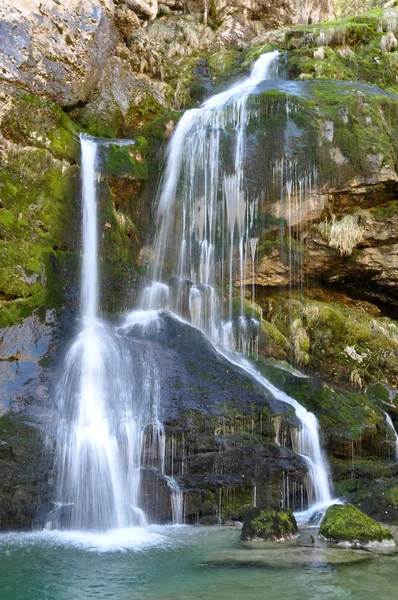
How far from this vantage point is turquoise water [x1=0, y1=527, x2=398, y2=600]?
500 cm

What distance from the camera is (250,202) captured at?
15258 mm

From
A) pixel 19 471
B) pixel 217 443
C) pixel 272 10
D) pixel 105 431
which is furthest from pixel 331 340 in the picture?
pixel 272 10

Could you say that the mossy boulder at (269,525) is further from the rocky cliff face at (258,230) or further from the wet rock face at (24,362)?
the wet rock face at (24,362)

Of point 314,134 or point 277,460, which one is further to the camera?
point 314,134

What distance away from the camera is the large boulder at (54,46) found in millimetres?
14312

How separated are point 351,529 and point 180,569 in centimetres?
249

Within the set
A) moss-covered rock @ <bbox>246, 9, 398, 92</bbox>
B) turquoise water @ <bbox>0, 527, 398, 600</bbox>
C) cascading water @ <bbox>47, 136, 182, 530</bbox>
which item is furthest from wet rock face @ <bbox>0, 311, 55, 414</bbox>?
moss-covered rock @ <bbox>246, 9, 398, 92</bbox>

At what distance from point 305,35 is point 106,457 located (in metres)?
18.9

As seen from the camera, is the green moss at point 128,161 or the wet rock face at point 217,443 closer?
the wet rock face at point 217,443

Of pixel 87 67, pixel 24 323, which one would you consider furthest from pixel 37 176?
pixel 87 67

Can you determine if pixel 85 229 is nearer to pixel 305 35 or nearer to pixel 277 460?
pixel 277 460

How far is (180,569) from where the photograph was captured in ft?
18.9

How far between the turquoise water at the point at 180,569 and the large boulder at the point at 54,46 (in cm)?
1178

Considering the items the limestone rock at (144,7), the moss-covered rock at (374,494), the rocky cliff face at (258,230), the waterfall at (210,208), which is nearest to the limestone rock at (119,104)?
the rocky cliff face at (258,230)
